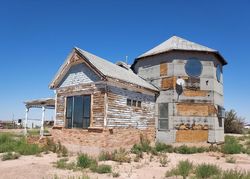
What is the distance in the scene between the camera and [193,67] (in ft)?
60.5

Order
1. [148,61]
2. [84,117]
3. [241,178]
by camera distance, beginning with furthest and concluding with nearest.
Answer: [148,61] → [84,117] → [241,178]

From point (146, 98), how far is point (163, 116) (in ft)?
5.87

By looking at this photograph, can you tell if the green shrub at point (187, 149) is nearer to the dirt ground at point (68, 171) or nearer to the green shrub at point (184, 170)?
the dirt ground at point (68, 171)

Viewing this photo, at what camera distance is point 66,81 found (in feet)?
56.7

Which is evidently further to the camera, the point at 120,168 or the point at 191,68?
the point at 191,68

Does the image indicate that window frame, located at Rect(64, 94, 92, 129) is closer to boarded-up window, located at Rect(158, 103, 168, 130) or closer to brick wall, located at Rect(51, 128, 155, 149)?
brick wall, located at Rect(51, 128, 155, 149)

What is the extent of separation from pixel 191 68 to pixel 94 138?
832cm

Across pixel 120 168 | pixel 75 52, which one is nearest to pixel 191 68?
pixel 75 52

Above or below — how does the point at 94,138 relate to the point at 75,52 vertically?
below

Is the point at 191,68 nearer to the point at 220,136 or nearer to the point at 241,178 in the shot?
the point at 220,136

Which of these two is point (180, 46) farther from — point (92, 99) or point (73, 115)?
point (73, 115)

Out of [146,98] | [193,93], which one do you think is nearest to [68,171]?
[146,98]

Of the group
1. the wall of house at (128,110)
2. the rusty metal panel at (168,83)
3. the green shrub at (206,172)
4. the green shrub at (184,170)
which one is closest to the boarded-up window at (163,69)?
the rusty metal panel at (168,83)

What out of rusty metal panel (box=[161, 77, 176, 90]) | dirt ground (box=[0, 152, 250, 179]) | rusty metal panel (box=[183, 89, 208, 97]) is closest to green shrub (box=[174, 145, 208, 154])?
dirt ground (box=[0, 152, 250, 179])
